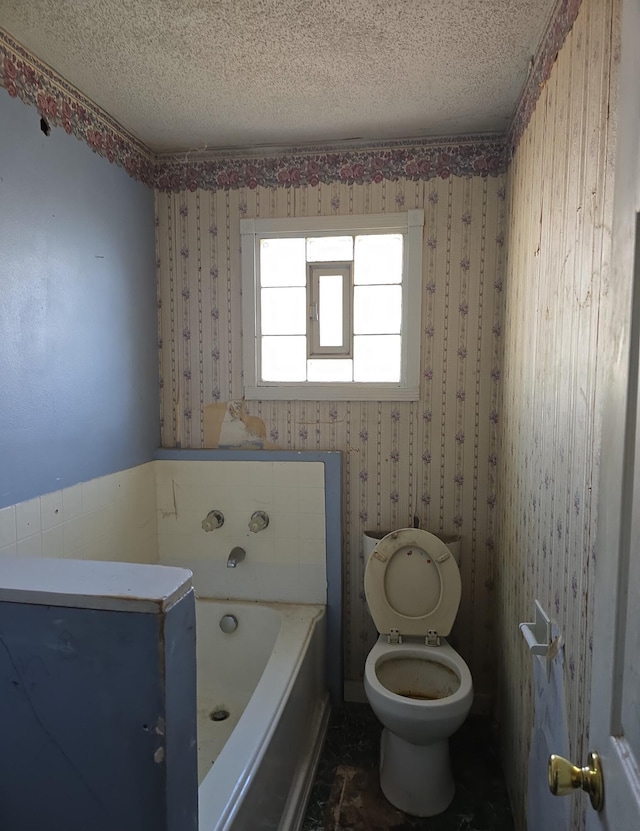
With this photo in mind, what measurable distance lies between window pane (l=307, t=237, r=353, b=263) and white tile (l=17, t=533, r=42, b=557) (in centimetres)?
155

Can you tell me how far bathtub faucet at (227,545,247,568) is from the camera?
7.35ft

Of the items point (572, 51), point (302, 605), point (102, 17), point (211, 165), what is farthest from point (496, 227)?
point (302, 605)

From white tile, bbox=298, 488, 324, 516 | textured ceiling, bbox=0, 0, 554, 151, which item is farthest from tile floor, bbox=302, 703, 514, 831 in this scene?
textured ceiling, bbox=0, 0, 554, 151

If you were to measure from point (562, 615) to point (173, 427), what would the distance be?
183 cm

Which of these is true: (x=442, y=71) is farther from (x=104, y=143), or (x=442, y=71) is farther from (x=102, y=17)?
(x=104, y=143)

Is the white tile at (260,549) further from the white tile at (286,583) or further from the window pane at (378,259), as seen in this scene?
the window pane at (378,259)

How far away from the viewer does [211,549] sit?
2.42 meters

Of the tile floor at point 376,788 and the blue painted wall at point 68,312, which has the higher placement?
the blue painted wall at point 68,312

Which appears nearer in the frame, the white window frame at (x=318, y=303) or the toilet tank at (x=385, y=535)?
the toilet tank at (x=385, y=535)

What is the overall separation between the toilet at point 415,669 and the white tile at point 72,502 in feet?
3.74

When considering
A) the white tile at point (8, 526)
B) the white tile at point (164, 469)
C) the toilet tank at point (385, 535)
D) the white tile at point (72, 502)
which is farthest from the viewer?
the white tile at point (164, 469)

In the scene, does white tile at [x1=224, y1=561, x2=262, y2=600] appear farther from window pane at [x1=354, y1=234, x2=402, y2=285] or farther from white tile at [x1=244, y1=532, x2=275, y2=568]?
window pane at [x1=354, y1=234, x2=402, y2=285]

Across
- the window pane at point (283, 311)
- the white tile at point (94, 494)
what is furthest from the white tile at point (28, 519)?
the window pane at point (283, 311)

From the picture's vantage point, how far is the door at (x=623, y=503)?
59 cm
